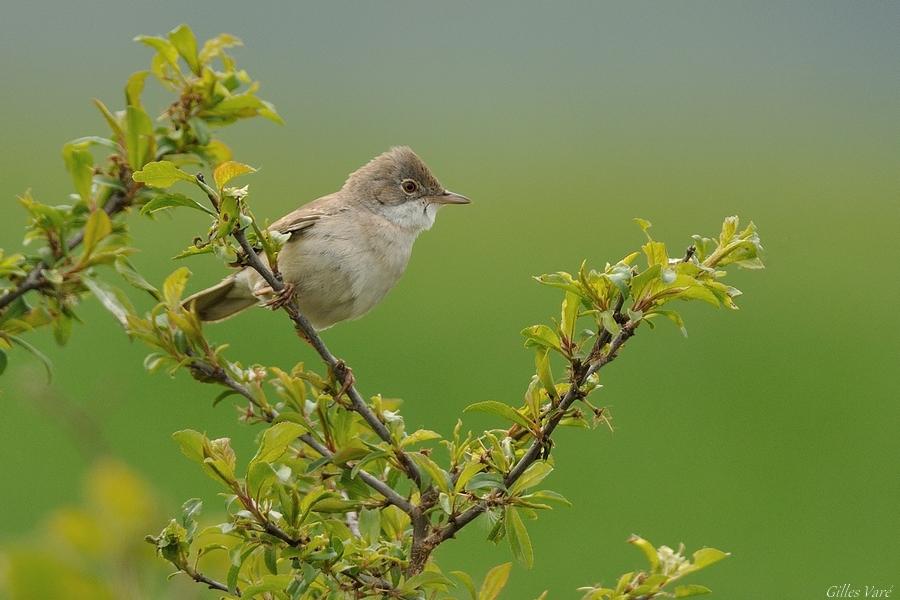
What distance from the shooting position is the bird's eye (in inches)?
179

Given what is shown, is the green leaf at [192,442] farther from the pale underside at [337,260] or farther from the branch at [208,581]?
the pale underside at [337,260]

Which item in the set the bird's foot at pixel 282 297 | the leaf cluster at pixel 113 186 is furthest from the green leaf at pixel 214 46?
the bird's foot at pixel 282 297

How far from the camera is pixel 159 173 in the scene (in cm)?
205

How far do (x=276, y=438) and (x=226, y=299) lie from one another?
72.5 inches

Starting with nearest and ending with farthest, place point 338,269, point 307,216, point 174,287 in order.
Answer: point 174,287
point 338,269
point 307,216

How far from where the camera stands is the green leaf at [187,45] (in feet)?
9.00

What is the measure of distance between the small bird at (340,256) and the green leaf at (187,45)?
803 millimetres

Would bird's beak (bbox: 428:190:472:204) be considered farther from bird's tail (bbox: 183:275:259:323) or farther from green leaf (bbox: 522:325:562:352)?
green leaf (bbox: 522:325:562:352)

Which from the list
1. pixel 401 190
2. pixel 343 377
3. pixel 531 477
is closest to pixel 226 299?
pixel 401 190

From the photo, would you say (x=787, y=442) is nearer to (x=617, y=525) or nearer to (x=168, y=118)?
(x=617, y=525)

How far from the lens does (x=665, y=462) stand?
791 cm

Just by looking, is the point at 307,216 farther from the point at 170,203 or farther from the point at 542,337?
the point at 542,337

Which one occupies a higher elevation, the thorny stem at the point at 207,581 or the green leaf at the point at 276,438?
the green leaf at the point at 276,438

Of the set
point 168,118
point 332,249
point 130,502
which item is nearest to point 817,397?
point 332,249
